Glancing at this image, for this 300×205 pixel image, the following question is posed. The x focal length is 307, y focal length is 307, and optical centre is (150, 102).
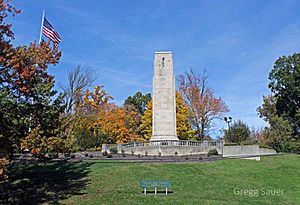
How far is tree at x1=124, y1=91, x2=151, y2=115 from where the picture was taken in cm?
7581

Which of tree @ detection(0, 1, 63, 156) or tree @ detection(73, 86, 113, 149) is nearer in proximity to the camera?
tree @ detection(0, 1, 63, 156)

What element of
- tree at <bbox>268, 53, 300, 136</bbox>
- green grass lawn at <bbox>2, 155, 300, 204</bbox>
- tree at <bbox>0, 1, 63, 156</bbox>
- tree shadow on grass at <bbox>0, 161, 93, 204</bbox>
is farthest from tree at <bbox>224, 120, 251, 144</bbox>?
tree at <bbox>0, 1, 63, 156</bbox>

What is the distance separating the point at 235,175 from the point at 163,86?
52.1 ft

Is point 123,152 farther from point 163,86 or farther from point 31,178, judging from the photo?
point 31,178

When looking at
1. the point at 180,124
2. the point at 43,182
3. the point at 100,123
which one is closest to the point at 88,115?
the point at 100,123

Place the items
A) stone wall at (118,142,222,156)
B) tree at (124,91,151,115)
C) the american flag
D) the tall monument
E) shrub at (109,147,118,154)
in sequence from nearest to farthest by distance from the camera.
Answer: the american flag < stone wall at (118,142,222,156) < the tall monument < shrub at (109,147,118,154) < tree at (124,91,151,115)

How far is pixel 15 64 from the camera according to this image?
14547 mm

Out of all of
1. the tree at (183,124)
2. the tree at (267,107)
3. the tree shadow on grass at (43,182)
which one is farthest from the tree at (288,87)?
the tree shadow on grass at (43,182)

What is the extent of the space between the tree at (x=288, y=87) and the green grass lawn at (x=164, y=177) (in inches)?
1128

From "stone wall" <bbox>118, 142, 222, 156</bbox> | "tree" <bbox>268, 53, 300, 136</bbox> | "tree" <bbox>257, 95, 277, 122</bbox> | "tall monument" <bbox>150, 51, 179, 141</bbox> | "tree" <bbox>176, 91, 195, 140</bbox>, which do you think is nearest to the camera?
"stone wall" <bbox>118, 142, 222, 156</bbox>

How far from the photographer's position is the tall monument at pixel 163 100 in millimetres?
34750

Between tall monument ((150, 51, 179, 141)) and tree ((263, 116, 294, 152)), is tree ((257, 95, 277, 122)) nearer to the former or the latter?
tree ((263, 116, 294, 152))

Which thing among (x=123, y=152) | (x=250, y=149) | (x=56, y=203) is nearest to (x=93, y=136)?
(x=123, y=152)

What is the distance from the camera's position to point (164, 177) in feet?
68.3
